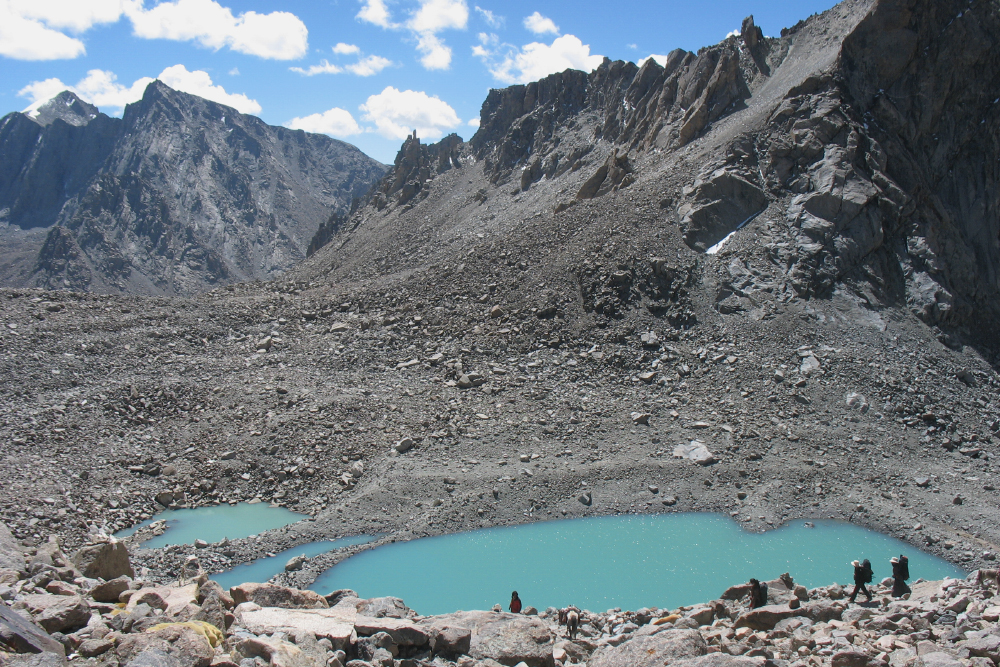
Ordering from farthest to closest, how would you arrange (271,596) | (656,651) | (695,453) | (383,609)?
(695,453)
(383,609)
(271,596)
(656,651)

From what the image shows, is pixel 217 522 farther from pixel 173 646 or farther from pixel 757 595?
pixel 757 595

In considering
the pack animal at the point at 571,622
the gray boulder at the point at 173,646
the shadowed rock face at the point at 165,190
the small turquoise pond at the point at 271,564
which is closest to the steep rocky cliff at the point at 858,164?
the small turquoise pond at the point at 271,564

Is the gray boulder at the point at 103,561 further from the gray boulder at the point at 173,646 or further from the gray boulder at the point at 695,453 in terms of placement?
the gray boulder at the point at 695,453

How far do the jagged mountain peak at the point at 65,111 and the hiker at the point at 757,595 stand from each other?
658ft

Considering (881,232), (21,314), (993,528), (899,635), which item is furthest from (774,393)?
(21,314)

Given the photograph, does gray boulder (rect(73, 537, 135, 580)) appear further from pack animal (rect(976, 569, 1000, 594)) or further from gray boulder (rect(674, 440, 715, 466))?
gray boulder (rect(674, 440, 715, 466))

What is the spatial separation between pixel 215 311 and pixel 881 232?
32.0 m

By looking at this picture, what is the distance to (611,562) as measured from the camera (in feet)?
62.4

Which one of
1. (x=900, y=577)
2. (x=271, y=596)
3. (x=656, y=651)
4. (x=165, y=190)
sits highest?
(x=165, y=190)

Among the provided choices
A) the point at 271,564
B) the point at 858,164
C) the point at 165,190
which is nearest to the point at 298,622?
the point at 271,564

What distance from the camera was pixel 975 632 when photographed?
376 inches

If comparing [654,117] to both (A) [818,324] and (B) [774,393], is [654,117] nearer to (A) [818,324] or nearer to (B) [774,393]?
(A) [818,324]

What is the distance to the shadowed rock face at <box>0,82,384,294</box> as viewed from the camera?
4899 inches

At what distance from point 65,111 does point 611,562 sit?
210 metres
